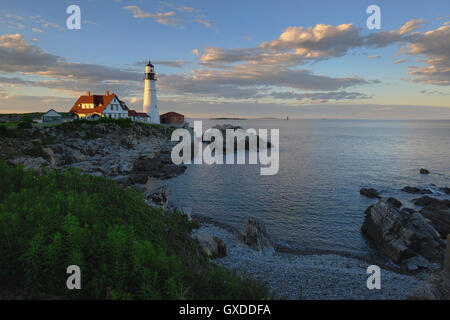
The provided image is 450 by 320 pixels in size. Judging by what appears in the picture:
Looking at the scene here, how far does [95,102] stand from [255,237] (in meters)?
70.1

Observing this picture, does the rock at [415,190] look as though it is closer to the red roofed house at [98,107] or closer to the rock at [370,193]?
the rock at [370,193]

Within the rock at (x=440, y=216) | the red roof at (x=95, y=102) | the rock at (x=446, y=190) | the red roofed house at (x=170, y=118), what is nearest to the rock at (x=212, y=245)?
the rock at (x=440, y=216)

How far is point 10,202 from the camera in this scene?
771cm

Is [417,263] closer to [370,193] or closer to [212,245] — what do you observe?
[212,245]

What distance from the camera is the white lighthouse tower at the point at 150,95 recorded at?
77.8m

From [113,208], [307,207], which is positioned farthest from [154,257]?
[307,207]

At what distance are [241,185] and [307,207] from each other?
424 inches

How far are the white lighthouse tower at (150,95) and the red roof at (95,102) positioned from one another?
11.6 metres

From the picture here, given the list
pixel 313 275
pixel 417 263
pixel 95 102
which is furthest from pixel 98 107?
pixel 417 263

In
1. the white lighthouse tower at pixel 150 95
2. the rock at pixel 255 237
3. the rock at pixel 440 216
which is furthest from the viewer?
the white lighthouse tower at pixel 150 95

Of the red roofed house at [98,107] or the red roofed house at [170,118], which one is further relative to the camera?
the red roofed house at [170,118]

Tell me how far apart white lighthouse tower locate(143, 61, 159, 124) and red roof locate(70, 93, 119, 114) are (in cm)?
1160

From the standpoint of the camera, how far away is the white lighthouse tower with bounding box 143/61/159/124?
77812mm
